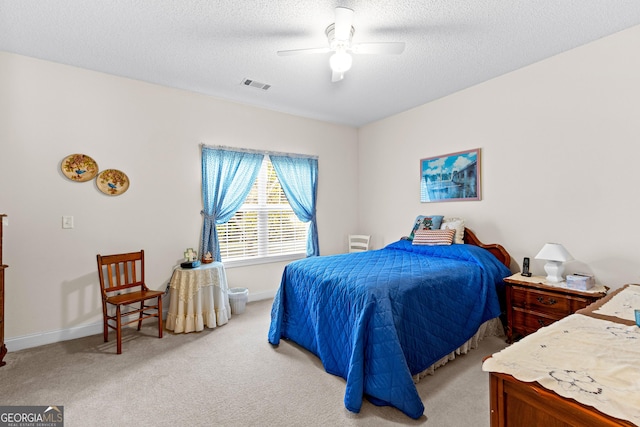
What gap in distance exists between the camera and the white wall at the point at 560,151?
7.81ft

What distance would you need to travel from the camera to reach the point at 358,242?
480 centimetres

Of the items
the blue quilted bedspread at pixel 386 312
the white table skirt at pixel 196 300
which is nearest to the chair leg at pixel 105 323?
the white table skirt at pixel 196 300

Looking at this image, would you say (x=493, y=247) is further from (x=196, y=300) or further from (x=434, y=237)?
(x=196, y=300)

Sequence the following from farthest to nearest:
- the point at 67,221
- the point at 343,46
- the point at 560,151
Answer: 1. the point at 67,221
2. the point at 560,151
3. the point at 343,46

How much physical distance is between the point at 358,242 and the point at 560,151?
2833 millimetres

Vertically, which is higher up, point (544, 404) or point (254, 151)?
point (254, 151)

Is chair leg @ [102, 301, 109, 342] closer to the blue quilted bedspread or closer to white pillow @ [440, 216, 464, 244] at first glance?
the blue quilted bedspread

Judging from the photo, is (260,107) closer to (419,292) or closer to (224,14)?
(224,14)

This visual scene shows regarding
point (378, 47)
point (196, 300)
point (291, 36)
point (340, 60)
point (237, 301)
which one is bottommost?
point (237, 301)

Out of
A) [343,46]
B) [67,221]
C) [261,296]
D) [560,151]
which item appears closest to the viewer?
[343,46]

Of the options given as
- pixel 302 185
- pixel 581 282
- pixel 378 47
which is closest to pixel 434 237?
pixel 581 282

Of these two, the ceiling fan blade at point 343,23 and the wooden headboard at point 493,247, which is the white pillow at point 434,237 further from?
the ceiling fan blade at point 343,23

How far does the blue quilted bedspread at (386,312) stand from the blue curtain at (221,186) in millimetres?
1332

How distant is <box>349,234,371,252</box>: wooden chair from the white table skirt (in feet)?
7.46
